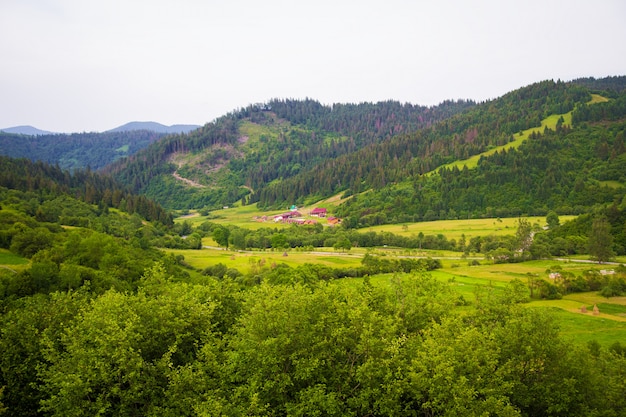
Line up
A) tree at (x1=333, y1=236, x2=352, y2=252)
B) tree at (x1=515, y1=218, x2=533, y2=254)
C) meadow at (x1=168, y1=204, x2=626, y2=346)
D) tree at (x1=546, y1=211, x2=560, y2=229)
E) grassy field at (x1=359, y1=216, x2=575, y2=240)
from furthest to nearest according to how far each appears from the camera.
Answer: grassy field at (x1=359, y1=216, x2=575, y2=240) < tree at (x1=546, y1=211, x2=560, y2=229) < tree at (x1=333, y1=236, x2=352, y2=252) < tree at (x1=515, y1=218, x2=533, y2=254) < meadow at (x1=168, y1=204, x2=626, y2=346)

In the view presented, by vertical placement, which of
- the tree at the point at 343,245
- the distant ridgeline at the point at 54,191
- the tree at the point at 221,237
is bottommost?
the tree at the point at 343,245

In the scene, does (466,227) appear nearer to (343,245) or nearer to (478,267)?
(478,267)

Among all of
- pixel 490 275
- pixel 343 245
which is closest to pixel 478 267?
pixel 490 275

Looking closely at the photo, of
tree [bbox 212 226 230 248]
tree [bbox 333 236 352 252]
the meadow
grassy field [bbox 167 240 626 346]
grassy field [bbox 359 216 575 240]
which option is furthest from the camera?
grassy field [bbox 359 216 575 240]

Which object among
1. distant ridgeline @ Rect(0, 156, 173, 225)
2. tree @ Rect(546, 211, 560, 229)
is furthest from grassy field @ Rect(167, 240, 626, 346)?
distant ridgeline @ Rect(0, 156, 173, 225)

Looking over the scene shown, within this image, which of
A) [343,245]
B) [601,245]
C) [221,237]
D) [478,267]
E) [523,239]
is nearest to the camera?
[601,245]

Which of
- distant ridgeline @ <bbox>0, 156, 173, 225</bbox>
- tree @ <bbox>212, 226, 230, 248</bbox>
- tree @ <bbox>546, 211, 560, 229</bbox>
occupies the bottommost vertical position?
tree @ <bbox>212, 226, 230, 248</bbox>

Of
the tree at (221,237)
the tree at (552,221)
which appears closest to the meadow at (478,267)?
the tree at (552,221)

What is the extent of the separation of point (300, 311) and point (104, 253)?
5045 cm

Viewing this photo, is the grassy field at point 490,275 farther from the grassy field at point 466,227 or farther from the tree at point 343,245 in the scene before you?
the grassy field at point 466,227

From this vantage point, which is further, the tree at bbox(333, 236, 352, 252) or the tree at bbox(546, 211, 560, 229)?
the tree at bbox(546, 211, 560, 229)

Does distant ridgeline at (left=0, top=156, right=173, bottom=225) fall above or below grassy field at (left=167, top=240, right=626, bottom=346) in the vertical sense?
above

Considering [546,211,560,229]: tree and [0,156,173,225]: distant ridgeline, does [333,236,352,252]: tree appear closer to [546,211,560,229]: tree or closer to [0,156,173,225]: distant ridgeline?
[546,211,560,229]: tree

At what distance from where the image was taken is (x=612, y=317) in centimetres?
6053
